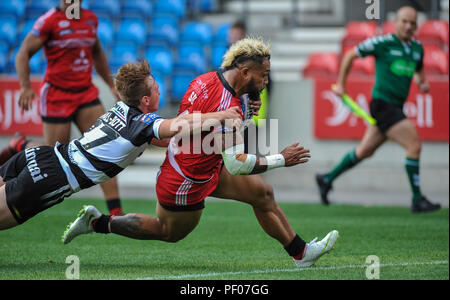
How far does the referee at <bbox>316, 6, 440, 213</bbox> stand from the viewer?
31.8ft

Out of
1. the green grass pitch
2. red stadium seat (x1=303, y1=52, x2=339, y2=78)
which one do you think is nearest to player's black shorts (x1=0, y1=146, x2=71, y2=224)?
the green grass pitch

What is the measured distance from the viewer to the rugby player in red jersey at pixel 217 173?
18.0ft

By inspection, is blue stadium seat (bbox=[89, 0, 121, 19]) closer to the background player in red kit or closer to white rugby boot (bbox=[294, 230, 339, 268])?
the background player in red kit

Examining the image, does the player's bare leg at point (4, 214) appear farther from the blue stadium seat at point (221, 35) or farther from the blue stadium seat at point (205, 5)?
the blue stadium seat at point (205, 5)

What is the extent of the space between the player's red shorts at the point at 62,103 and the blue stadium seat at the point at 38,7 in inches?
366

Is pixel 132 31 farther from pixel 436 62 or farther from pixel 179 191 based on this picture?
pixel 179 191

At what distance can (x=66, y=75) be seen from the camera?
8320 millimetres

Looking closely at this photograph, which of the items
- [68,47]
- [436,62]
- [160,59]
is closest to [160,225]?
[68,47]

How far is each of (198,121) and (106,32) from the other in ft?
37.9

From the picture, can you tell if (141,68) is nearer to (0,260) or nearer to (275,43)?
(0,260)

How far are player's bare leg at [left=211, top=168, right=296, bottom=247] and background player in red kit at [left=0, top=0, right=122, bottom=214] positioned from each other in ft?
7.69

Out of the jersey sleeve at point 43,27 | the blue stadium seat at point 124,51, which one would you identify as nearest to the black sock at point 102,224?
the jersey sleeve at point 43,27

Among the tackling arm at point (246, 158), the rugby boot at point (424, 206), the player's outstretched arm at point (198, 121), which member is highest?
the player's outstretched arm at point (198, 121)
